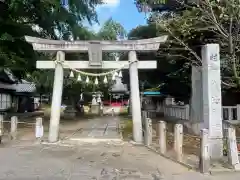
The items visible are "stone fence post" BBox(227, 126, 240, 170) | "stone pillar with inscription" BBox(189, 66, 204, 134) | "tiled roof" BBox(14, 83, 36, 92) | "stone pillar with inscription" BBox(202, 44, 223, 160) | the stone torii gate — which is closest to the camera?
"stone fence post" BBox(227, 126, 240, 170)

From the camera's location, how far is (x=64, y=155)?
1279cm

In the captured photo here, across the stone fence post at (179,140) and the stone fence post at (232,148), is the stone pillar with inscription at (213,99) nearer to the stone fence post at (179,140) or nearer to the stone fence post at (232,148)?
the stone fence post at (179,140)

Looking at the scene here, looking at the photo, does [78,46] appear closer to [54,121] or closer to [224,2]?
[54,121]

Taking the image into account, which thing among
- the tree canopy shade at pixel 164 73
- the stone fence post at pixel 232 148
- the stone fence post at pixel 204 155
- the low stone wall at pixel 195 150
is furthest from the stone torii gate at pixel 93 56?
the tree canopy shade at pixel 164 73

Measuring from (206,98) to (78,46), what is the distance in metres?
7.47

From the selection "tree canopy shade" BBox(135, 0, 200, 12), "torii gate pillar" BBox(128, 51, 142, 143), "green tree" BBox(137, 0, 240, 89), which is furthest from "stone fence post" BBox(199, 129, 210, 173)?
"tree canopy shade" BBox(135, 0, 200, 12)

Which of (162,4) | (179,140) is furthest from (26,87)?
(179,140)

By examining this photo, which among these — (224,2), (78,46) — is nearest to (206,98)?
(224,2)

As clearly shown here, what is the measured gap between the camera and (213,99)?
11.9 m

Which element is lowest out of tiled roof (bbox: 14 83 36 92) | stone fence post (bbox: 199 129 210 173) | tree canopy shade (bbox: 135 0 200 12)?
stone fence post (bbox: 199 129 210 173)

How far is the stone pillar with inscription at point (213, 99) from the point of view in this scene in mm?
11715

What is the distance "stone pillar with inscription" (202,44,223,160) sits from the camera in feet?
38.4

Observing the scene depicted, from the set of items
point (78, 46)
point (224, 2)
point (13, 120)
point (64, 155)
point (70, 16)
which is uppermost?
point (70, 16)

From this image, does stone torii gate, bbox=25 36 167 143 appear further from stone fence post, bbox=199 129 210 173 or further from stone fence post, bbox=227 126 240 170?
stone fence post, bbox=199 129 210 173
